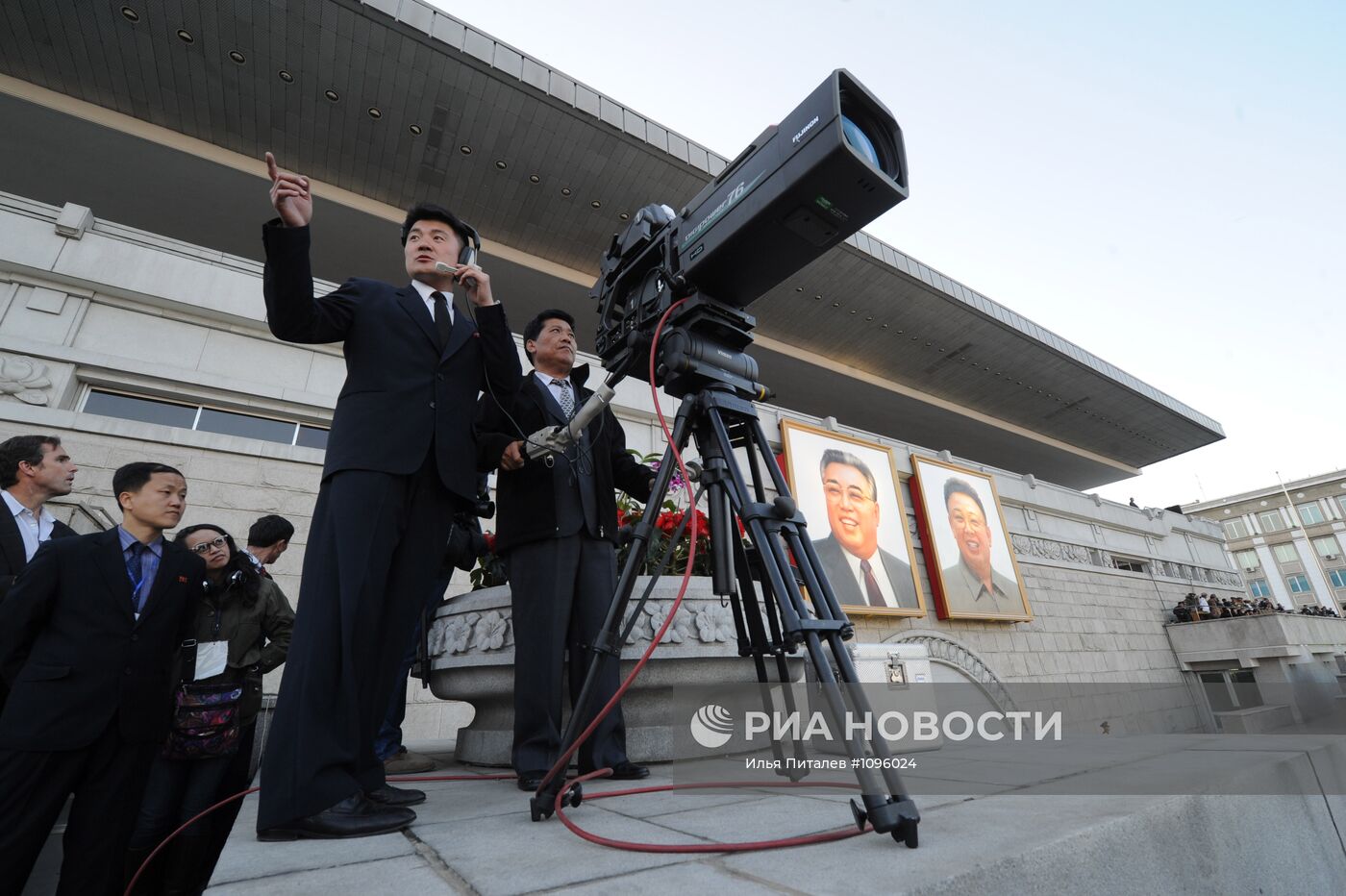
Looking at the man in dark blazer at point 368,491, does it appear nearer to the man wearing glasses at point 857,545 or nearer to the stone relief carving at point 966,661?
the man wearing glasses at point 857,545

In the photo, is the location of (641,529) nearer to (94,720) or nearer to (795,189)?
(795,189)

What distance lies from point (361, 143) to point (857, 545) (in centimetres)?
1093

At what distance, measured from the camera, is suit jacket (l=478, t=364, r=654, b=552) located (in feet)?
5.80

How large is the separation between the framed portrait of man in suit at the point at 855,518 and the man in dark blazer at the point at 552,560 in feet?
23.3

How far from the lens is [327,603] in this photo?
1.27 meters

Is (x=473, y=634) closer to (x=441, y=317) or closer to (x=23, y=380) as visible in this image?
(x=441, y=317)

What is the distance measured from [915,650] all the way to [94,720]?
3.80 m

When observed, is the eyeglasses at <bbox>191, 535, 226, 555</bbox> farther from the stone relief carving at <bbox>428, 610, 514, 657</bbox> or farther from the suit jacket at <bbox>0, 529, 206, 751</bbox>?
the stone relief carving at <bbox>428, 610, 514, 657</bbox>

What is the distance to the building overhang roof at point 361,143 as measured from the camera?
8.38 metres

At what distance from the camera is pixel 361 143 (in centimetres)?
994

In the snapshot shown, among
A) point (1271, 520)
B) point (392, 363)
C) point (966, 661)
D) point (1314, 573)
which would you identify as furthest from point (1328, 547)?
point (392, 363)

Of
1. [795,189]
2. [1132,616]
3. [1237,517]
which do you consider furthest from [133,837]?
[1237,517]

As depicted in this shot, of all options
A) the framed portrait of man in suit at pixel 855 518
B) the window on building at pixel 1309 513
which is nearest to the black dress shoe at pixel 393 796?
the framed portrait of man in suit at pixel 855 518

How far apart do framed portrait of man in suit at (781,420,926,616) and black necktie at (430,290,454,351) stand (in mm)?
7517
